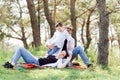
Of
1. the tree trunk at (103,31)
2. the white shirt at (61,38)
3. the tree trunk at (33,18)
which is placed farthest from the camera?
the tree trunk at (33,18)

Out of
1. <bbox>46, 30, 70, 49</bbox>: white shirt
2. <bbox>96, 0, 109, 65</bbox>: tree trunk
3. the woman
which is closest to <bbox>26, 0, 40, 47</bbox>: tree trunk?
<bbox>96, 0, 109, 65</bbox>: tree trunk

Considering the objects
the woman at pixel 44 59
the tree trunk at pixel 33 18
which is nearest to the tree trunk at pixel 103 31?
the woman at pixel 44 59

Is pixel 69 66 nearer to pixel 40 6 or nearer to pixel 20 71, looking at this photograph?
pixel 20 71

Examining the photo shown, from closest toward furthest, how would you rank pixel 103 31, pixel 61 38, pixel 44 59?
1. pixel 44 59
2. pixel 61 38
3. pixel 103 31

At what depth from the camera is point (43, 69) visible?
868 centimetres

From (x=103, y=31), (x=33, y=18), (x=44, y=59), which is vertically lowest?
(x=44, y=59)

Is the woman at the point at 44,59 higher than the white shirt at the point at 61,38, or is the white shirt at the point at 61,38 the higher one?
the white shirt at the point at 61,38

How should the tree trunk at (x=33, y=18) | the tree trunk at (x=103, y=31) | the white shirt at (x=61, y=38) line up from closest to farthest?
the white shirt at (x=61, y=38) → the tree trunk at (x=103, y=31) → the tree trunk at (x=33, y=18)

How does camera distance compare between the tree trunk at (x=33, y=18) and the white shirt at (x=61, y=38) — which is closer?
the white shirt at (x=61, y=38)

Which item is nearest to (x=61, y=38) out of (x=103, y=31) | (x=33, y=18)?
(x=103, y=31)

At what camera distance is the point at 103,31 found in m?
10.6

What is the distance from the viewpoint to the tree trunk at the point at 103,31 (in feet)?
34.4

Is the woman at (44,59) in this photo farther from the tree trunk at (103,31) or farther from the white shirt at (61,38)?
the tree trunk at (103,31)

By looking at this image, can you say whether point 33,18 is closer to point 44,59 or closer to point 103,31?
point 103,31
